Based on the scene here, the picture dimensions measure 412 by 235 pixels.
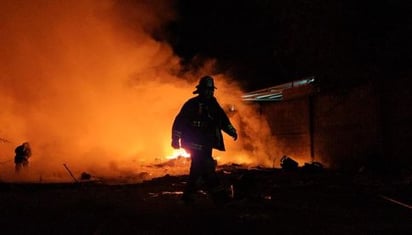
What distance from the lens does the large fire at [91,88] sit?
68.6 ft

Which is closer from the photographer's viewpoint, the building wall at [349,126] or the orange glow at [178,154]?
the building wall at [349,126]

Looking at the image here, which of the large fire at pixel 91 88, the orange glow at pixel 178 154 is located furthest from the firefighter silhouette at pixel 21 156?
the orange glow at pixel 178 154

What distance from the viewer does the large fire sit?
68.6 feet

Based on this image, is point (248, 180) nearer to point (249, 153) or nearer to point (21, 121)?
point (249, 153)

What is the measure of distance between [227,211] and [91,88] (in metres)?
15.5

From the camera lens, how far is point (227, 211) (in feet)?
24.6

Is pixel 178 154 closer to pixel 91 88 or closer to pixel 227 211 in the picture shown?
pixel 91 88

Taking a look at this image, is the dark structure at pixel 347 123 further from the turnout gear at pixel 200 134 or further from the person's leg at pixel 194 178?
the person's leg at pixel 194 178

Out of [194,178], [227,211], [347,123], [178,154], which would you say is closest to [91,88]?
[178,154]

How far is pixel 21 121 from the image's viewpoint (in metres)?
22.0

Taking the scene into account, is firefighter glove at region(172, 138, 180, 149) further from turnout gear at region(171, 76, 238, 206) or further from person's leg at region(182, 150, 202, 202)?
person's leg at region(182, 150, 202, 202)

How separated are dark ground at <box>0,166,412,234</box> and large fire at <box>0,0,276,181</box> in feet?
33.5

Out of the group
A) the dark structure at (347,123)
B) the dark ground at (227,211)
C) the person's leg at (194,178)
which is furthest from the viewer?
the dark structure at (347,123)

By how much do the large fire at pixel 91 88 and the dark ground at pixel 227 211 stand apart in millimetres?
10225
